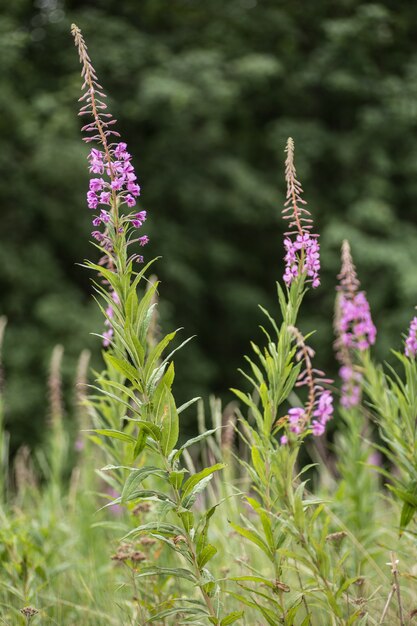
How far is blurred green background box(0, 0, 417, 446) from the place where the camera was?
9805mm

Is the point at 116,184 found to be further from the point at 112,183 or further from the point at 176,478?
the point at 176,478

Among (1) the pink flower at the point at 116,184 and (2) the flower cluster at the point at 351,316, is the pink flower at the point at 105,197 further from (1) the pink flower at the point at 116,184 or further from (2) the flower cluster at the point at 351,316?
(2) the flower cluster at the point at 351,316

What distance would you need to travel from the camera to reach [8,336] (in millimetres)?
9617

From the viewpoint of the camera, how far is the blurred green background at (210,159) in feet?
32.2

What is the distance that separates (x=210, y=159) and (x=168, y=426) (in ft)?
31.4

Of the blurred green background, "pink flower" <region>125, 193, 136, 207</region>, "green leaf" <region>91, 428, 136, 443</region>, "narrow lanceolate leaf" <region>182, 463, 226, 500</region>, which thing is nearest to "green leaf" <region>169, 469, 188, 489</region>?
"narrow lanceolate leaf" <region>182, 463, 226, 500</region>

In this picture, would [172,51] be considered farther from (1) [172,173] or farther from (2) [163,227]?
(2) [163,227]

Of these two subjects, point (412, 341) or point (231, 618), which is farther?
point (412, 341)

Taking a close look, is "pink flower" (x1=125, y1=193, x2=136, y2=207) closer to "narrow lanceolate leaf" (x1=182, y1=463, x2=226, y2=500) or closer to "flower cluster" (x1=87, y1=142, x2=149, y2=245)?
"flower cluster" (x1=87, y1=142, x2=149, y2=245)

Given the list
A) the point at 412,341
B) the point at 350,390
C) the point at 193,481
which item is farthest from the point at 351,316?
the point at 193,481

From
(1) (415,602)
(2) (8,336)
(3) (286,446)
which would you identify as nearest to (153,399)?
(3) (286,446)

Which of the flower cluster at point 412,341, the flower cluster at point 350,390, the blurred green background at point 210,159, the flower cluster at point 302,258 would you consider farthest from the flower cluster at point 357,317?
the blurred green background at point 210,159

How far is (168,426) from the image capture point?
7.03ft

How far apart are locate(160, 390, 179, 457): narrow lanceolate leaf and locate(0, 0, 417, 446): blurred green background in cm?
730
